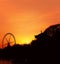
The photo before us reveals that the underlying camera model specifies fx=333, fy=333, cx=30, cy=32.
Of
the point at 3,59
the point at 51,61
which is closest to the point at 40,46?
the point at 51,61

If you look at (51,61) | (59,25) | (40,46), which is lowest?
(51,61)

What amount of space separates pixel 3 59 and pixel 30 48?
18.9m

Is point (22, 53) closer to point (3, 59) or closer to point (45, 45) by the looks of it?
point (45, 45)

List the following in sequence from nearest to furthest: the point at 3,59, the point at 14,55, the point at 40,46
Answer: the point at 40,46 < the point at 14,55 < the point at 3,59

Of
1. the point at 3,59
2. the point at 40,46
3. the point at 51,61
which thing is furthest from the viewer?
the point at 3,59

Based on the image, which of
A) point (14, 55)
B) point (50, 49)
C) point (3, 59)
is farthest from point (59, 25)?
point (3, 59)

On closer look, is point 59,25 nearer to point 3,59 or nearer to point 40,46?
point 40,46

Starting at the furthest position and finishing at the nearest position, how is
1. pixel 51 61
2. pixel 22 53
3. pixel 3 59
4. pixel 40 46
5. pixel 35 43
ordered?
pixel 3 59 → pixel 22 53 → pixel 35 43 → pixel 40 46 → pixel 51 61

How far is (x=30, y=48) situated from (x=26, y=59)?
4.97ft

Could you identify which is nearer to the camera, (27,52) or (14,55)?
(27,52)

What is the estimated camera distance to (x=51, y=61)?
3098cm

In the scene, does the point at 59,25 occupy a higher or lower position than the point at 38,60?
higher

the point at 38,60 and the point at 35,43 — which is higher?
the point at 35,43

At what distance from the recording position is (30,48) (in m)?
36.8
